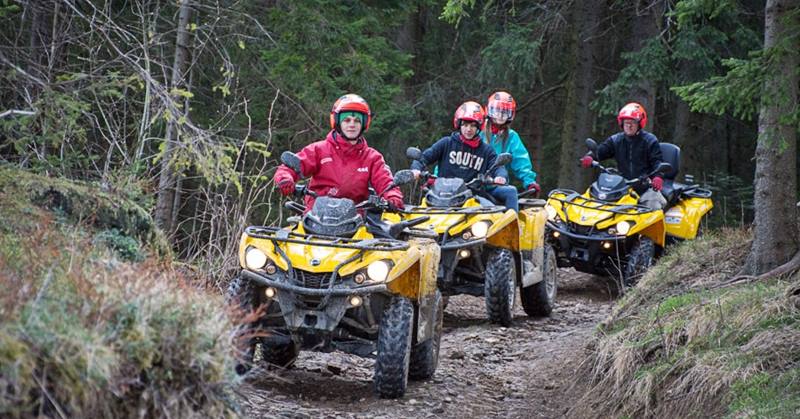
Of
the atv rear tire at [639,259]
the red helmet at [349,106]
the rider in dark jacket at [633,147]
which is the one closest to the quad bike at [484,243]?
the atv rear tire at [639,259]

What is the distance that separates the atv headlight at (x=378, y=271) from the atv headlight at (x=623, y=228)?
19.5 feet

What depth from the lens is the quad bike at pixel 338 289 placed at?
726 centimetres

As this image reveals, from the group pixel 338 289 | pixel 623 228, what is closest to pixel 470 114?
pixel 623 228

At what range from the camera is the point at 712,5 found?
360 inches

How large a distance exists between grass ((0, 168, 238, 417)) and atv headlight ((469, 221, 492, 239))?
17.8 feet

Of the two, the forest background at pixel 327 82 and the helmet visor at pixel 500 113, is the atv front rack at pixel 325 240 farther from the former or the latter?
the helmet visor at pixel 500 113

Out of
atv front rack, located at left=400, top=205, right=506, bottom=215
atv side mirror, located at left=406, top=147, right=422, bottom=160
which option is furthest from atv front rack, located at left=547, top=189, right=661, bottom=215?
atv side mirror, located at left=406, top=147, right=422, bottom=160

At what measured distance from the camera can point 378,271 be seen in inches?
287

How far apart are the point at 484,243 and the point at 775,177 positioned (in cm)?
302

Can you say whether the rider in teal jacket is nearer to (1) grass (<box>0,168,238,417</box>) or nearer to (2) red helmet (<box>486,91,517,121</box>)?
(2) red helmet (<box>486,91,517,121</box>)

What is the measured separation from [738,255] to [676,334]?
2.65 metres

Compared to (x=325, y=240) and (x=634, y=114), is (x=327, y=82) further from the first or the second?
(x=325, y=240)

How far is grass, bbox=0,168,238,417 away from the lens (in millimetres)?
3842

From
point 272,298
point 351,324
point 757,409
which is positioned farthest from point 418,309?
point 757,409
